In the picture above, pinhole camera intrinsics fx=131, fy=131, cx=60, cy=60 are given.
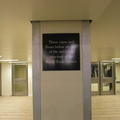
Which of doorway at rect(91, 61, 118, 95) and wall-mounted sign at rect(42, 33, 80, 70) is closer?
wall-mounted sign at rect(42, 33, 80, 70)

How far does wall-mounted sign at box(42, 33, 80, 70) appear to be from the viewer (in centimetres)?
148

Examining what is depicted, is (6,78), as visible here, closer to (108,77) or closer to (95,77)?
(95,77)

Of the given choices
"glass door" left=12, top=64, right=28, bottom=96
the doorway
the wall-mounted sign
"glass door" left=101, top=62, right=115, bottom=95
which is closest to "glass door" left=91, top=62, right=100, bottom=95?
the doorway

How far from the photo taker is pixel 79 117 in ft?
4.77

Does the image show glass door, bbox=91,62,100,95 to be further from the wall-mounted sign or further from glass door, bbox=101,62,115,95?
the wall-mounted sign

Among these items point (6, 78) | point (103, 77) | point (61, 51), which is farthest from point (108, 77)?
point (61, 51)

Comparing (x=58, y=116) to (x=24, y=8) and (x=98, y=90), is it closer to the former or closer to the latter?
(x=24, y=8)

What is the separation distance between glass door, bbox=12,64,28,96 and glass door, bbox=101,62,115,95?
5.03 metres

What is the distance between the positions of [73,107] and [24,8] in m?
1.13

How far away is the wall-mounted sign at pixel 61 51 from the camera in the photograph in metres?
1.48

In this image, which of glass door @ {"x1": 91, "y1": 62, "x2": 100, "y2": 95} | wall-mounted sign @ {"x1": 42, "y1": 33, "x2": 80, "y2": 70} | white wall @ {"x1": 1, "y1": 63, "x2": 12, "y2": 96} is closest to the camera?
wall-mounted sign @ {"x1": 42, "y1": 33, "x2": 80, "y2": 70}

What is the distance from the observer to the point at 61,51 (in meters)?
1.50

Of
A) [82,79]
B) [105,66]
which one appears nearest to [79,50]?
[82,79]

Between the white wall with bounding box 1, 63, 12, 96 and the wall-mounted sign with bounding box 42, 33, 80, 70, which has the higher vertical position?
the wall-mounted sign with bounding box 42, 33, 80, 70
